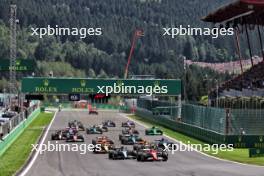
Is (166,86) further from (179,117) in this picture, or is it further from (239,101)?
(239,101)

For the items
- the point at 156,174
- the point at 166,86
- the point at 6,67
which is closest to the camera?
the point at 156,174

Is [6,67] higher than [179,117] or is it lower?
higher

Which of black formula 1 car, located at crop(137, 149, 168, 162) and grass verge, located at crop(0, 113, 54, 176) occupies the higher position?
black formula 1 car, located at crop(137, 149, 168, 162)

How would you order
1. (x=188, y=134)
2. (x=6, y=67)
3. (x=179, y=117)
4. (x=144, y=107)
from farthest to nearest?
1. (x=144, y=107)
2. (x=6, y=67)
3. (x=179, y=117)
4. (x=188, y=134)

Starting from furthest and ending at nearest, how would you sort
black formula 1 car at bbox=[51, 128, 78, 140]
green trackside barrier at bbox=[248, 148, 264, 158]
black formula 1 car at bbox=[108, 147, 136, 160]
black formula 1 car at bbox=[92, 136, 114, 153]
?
black formula 1 car at bbox=[51, 128, 78, 140] → black formula 1 car at bbox=[92, 136, 114, 153] → green trackside barrier at bbox=[248, 148, 264, 158] → black formula 1 car at bbox=[108, 147, 136, 160]

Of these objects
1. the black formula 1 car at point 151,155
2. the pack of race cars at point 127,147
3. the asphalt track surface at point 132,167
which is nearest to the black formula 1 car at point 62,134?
the pack of race cars at point 127,147

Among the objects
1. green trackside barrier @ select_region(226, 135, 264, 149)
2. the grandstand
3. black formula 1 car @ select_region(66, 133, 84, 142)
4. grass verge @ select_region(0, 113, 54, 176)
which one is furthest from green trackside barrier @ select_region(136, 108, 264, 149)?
grass verge @ select_region(0, 113, 54, 176)

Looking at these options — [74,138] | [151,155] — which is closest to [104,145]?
[151,155]

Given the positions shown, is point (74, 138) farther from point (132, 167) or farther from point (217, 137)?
point (132, 167)

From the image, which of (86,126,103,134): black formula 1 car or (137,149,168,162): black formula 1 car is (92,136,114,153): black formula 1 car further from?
(86,126,103,134): black formula 1 car

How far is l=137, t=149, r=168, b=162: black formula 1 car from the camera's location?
33.4 m

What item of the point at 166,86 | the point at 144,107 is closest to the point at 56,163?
the point at 166,86

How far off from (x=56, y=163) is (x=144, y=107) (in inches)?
2724

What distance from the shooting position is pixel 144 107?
334ft
